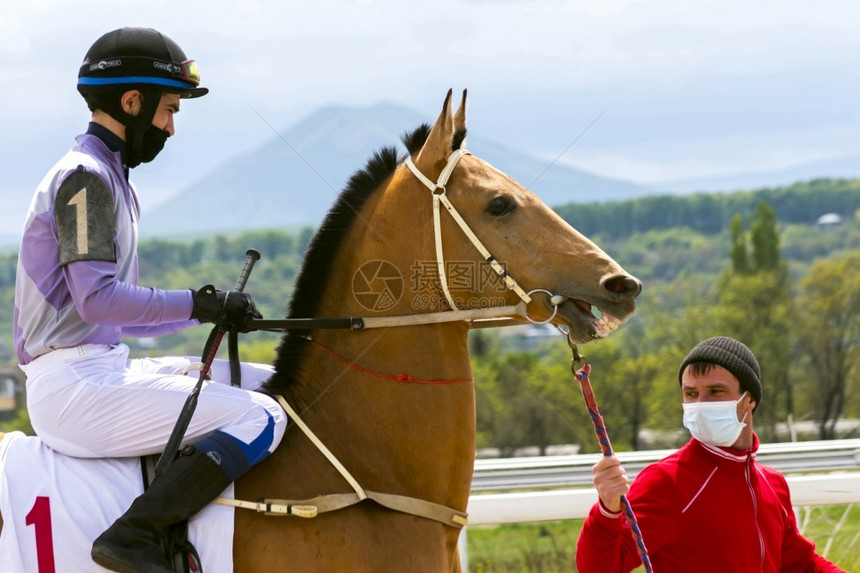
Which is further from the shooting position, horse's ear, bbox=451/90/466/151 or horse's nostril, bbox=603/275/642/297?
Result: horse's ear, bbox=451/90/466/151

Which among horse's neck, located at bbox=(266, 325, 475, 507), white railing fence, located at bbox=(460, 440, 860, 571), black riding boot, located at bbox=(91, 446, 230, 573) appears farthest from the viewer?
white railing fence, located at bbox=(460, 440, 860, 571)

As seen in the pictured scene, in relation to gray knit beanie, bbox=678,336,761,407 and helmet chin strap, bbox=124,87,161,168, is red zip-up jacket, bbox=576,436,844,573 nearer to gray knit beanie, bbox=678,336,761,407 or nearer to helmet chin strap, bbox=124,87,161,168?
gray knit beanie, bbox=678,336,761,407

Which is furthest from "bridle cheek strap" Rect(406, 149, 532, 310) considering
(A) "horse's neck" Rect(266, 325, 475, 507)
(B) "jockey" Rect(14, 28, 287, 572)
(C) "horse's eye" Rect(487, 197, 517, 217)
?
(B) "jockey" Rect(14, 28, 287, 572)

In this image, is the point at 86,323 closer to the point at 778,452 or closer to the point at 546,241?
the point at 546,241

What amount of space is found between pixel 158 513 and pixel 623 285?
5.83 ft

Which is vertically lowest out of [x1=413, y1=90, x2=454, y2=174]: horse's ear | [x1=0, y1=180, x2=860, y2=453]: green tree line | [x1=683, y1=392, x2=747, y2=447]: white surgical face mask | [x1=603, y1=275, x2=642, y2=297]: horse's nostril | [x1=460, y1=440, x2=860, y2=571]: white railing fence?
[x1=0, y1=180, x2=860, y2=453]: green tree line

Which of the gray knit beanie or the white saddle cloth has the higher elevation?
the gray knit beanie

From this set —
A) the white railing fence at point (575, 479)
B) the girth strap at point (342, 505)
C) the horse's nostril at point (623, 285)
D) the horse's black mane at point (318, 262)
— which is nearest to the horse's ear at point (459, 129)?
the horse's black mane at point (318, 262)

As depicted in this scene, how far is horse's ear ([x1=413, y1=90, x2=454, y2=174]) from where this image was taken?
3.83 meters

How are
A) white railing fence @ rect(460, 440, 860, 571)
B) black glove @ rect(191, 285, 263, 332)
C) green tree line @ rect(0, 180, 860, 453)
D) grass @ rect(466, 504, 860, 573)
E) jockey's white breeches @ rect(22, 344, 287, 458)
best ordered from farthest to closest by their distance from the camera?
green tree line @ rect(0, 180, 860, 453) < grass @ rect(466, 504, 860, 573) < white railing fence @ rect(460, 440, 860, 571) < black glove @ rect(191, 285, 263, 332) < jockey's white breeches @ rect(22, 344, 287, 458)

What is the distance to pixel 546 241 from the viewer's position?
375 centimetres

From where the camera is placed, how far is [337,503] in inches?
139

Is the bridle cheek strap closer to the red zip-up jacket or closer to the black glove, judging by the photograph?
the black glove

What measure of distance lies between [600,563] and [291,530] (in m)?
1.11
